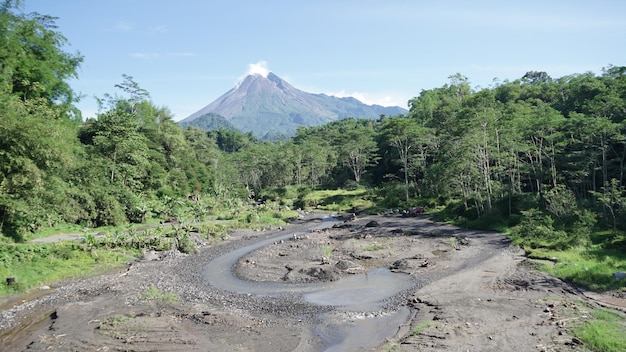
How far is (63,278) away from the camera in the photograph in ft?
78.5

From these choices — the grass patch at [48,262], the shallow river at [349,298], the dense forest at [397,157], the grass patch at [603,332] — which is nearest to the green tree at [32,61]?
the dense forest at [397,157]

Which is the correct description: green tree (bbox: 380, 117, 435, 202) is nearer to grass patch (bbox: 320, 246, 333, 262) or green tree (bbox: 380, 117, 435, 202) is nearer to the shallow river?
grass patch (bbox: 320, 246, 333, 262)

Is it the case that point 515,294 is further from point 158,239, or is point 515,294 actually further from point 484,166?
point 158,239

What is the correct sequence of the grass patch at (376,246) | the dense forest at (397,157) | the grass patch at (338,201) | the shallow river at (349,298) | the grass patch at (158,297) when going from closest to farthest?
the shallow river at (349,298) < the grass patch at (158,297) < the dense forest at (397,157) < the grass patch at (376,246) < the grass patch at (338,201)

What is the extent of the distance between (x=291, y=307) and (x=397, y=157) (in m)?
53.8

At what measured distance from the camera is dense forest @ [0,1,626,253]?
26109 millimetres

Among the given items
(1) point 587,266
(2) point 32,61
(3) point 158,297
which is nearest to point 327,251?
(3) point 158,297

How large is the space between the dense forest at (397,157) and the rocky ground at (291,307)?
294 inches

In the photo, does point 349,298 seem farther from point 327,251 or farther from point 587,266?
point 587,266

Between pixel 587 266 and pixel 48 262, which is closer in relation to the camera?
pixel 587 266

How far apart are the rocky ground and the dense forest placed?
24.5ft

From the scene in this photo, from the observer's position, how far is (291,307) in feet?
60.4

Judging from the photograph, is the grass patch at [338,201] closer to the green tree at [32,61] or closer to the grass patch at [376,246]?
the grass patch at [376,246]

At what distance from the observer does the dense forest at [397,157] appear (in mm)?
26109
